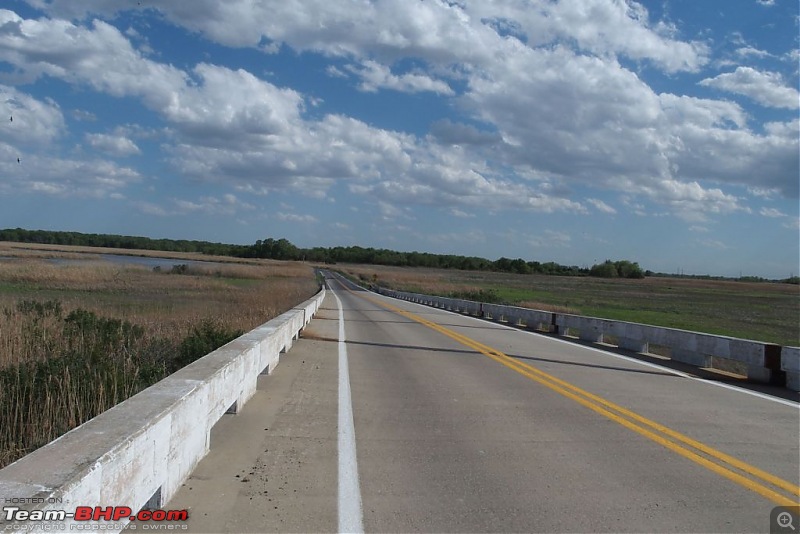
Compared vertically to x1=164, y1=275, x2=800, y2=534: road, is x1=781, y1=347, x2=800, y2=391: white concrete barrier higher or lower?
higher

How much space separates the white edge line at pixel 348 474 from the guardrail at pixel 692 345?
26.1 ft

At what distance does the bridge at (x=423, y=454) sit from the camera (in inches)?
172

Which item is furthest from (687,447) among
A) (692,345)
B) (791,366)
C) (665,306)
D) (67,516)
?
(665,306)

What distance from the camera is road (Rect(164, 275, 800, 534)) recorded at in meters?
5.12

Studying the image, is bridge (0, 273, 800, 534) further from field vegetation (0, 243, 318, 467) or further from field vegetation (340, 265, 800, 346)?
field vegetation (340, 265, 800, 346)

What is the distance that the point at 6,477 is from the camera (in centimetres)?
345

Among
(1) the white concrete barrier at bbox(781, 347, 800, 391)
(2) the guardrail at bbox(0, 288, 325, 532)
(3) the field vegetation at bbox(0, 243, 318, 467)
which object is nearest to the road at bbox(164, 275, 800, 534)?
(2) the guardrail at bbox(0, 288, 325, 532)

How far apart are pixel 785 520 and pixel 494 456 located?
2602 mm

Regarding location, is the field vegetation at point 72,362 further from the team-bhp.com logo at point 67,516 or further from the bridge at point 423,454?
the team-bhp.com logo at point 67,516

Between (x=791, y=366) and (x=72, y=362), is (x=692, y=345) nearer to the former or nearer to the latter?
(x=791, y=366)

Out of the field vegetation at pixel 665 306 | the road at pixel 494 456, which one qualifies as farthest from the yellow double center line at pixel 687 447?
the field vegetation at pixel 665 306

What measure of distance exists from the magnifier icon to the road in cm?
10

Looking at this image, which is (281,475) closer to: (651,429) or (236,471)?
(236,471)

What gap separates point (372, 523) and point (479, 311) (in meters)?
29.4
